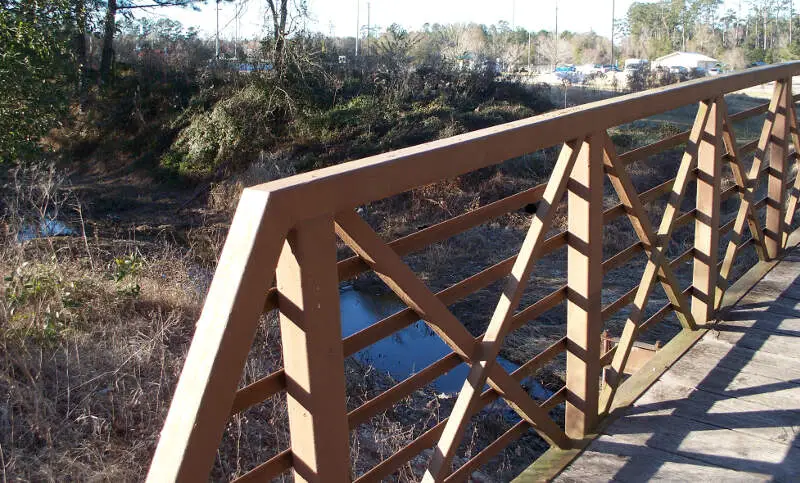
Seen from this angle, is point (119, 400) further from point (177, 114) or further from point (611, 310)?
point (177, 114)

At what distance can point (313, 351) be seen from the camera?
1.52 meters

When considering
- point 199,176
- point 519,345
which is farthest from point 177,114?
point 519,345

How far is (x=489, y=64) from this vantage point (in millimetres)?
21328

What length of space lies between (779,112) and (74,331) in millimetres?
4664

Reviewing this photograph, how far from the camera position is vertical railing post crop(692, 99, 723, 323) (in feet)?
10.9

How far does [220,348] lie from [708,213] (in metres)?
2.76

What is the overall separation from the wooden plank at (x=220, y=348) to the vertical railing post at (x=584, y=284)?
1354 mm

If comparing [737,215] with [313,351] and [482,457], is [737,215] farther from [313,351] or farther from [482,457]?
[313,351]

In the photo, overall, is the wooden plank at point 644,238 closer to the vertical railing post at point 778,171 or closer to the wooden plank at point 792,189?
the vertical railing post at point 778,171

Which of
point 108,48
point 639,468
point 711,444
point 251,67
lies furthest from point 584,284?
point 108,48

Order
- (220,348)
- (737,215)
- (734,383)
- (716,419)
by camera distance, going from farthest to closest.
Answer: (737,215), (734,383), (716,419), (220,348)

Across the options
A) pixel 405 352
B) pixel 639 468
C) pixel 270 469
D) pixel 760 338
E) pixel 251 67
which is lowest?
pixel 405 352

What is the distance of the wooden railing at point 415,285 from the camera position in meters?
1.31

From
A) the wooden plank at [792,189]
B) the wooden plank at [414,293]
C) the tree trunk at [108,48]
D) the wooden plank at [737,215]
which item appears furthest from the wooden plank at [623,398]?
the tree trunk at [108,48]
